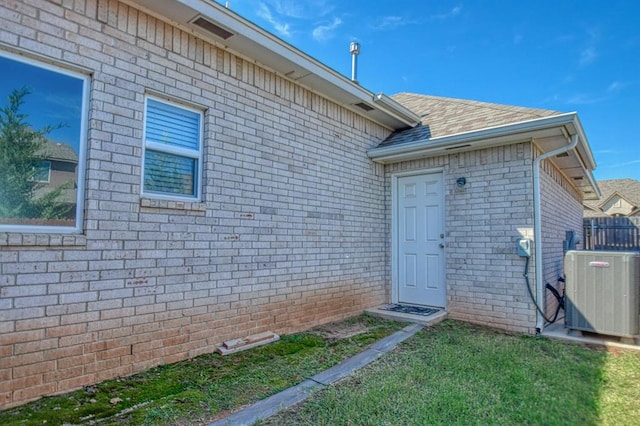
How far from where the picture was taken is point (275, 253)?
15.2ft

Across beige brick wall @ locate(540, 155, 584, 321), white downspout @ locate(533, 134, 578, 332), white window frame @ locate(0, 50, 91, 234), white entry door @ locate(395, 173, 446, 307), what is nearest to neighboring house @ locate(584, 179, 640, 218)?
beige brick wall @ locate(540, 155, 584, 321)

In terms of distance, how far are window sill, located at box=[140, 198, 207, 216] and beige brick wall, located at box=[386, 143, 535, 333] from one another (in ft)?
13.0

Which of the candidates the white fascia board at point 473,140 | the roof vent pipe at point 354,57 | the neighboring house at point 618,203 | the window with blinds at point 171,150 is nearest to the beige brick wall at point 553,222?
the white fascia board at point 473,140

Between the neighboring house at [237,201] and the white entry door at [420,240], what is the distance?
28mm

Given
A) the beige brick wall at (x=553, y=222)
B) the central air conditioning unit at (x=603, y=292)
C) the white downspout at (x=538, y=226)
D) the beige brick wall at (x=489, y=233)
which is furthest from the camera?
the beige brick wall at (x=553, y=222)

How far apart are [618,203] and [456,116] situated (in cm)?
2189

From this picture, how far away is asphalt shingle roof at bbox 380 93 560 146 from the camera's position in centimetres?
523

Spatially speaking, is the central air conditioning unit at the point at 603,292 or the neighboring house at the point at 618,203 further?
the neighboring house at the point at 618,203

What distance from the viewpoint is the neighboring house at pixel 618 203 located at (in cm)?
2066

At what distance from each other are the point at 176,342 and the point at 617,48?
1610 cm

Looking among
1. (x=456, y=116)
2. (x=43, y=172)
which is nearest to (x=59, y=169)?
(x=43, y=172)

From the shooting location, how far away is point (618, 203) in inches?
837

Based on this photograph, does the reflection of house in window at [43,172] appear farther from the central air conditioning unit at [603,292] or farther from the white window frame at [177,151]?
the central air conditioning unit at [603,292]

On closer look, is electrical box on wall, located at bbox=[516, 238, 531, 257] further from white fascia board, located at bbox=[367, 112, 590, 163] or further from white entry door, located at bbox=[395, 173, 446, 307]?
white fascia board, located at bbox=[367, 112, 590, 163]
